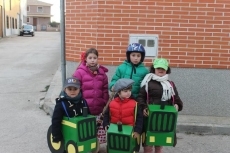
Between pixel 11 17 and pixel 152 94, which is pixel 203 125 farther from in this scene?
pixel 11 17

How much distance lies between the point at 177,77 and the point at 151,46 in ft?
2.24

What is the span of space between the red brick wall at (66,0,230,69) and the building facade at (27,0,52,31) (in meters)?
75.3

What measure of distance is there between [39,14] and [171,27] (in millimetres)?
78545

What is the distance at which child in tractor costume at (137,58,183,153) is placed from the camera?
3471 mm

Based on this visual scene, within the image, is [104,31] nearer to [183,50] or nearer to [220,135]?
[183,50]

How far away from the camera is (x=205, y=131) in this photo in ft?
15.9

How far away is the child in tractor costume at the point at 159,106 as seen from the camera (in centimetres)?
347

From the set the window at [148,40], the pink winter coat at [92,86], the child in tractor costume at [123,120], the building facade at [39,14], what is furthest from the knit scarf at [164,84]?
the building facade at [39,14]

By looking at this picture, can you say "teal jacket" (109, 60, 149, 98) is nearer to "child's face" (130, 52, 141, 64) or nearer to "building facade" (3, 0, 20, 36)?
"child's face" (130, 52, 141, 64)

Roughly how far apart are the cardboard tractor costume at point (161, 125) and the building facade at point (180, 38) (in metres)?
1.76

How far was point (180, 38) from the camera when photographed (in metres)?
5.06

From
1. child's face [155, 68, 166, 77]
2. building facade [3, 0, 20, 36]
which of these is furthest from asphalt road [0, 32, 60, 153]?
building facade [3, 0, 20, 36]

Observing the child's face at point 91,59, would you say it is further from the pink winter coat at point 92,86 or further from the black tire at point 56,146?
the black tire at point 56,146

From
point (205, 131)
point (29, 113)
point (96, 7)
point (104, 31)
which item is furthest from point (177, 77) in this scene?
point (29, 113)
